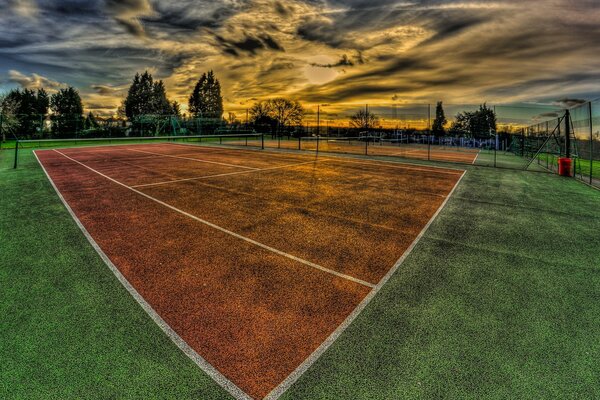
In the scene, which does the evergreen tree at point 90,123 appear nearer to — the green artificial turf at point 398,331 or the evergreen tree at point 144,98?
the evergreen tree at point 144,98

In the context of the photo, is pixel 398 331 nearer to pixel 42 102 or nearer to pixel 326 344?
pixel 326 344

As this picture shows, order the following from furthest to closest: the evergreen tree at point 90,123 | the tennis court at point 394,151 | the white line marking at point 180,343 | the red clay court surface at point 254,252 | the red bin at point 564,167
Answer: the evergreen tree at point 90,123 → the tennis court at point 394,151 → the red bin at point 564,167 → the red clay court surface at point 254,252 → the white line marking at point 180,343

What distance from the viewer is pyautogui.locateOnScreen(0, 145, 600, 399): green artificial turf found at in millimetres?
2675

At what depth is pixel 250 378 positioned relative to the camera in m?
2.77

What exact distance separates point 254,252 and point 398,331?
2950mm

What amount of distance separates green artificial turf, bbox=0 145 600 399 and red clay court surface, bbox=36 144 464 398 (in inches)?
10.8

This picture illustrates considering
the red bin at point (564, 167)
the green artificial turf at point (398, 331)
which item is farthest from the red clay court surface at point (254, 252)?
the red bin at point (564, 167)

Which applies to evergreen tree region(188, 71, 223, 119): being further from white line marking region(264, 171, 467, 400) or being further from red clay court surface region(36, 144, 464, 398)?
white line marking region(264, 171, 467, 400)

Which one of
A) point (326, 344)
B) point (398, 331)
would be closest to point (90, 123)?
point (326, 344)

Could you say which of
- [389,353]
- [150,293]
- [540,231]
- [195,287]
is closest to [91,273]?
[150,293]

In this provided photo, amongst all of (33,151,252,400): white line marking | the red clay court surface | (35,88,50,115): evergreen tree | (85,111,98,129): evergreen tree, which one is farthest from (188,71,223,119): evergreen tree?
(33,151,252,400): white line marking

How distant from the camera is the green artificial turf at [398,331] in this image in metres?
2.68

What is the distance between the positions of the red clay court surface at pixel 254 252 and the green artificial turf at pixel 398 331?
0.27 meters

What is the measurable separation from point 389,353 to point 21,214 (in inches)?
368
